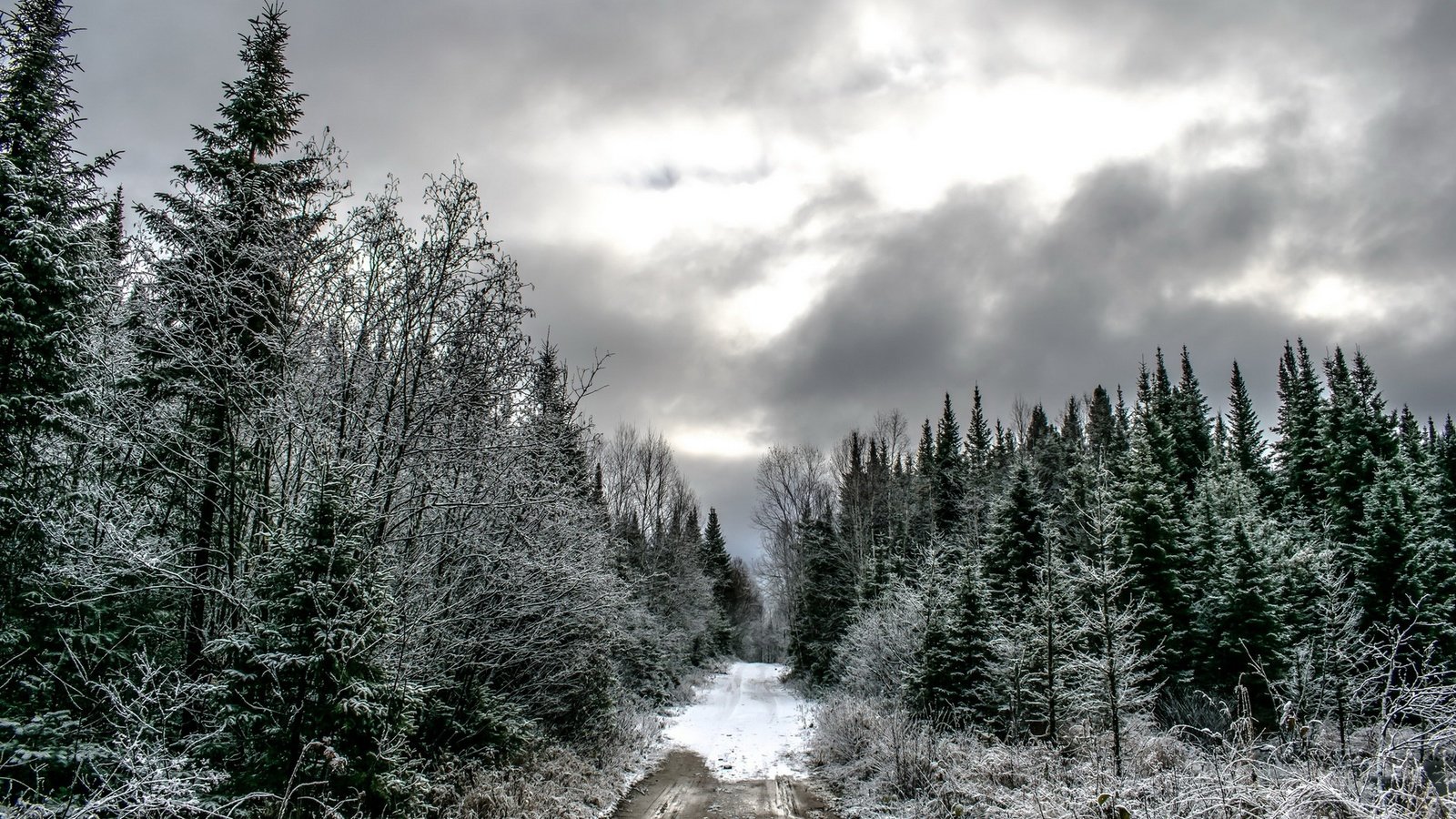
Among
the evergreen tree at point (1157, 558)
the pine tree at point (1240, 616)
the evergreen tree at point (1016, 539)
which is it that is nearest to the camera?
the evergreen tree at point (1016, 539)

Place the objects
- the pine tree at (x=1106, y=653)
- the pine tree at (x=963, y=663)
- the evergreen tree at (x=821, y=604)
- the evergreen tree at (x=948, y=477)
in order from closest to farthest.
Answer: the pine tree at (x=1106, y=653)
the pine tree at (x=963, y=663)
the evergreen tree at (x=821, y=604)
the evergreen tree at (x=948, y=477)

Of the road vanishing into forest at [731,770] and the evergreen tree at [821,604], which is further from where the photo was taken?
the evergreen tree at [821,604]

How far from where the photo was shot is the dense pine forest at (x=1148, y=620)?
6.48m

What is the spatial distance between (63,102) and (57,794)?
37.0ft

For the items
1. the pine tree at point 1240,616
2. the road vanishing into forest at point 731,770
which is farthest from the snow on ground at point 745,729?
the pine tree at point 1240,616

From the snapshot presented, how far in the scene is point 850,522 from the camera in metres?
43.4

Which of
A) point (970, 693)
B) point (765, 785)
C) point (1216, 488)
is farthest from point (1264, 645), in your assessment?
point (765, 785)

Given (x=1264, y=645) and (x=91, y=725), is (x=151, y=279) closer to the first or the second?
(x=91, y=725)

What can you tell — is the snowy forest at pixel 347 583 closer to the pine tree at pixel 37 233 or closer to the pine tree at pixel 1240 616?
the pine tree at pixel 37 233

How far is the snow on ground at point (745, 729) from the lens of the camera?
16.1m

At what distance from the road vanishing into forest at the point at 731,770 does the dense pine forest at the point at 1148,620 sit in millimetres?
1305

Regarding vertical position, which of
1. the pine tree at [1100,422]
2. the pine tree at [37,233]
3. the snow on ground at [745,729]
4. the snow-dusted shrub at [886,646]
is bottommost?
the snow on ground at [745,729]

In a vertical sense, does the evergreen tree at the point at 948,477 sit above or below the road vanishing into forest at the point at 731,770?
above

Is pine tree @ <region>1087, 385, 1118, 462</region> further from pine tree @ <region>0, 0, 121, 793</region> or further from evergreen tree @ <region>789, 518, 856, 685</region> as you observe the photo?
pine tree @ <region>0, 0, 121, 793</region>
